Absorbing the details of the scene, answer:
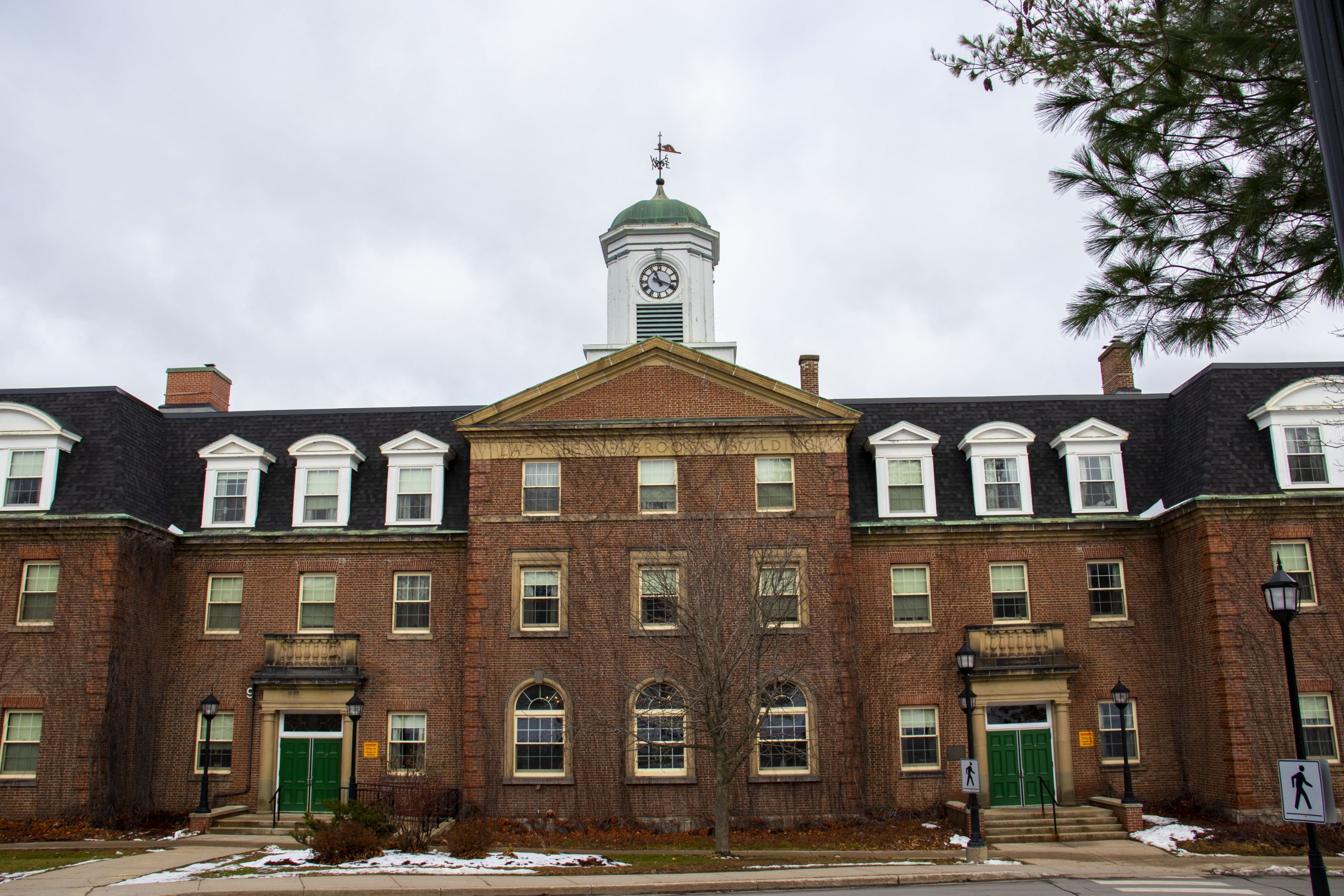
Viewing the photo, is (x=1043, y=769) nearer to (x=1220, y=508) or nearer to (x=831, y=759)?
(x=831, y=759)

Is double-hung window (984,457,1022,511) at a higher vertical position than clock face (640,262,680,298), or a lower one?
lower

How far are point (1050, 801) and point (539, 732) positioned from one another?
1288 centimetres

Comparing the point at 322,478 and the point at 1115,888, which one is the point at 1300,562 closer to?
the point at 1115,888

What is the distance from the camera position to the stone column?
2650 cm

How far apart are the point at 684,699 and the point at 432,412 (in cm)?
1334

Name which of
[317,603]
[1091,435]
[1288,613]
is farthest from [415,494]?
[1288,613]

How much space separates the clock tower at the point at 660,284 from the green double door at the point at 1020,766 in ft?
45.0

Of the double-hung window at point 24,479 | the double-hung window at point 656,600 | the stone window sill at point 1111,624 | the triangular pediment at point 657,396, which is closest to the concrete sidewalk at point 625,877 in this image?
the stone window sill at point 1111,624

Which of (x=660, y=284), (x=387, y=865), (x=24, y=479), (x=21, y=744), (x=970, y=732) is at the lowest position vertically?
(x=387, y=865)

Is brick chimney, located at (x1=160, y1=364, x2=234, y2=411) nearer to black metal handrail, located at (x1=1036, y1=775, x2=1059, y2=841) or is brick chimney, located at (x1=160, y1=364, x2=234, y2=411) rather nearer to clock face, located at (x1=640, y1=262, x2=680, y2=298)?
clock face, located at (x1=640, y1=262, x2=680, y2=298)

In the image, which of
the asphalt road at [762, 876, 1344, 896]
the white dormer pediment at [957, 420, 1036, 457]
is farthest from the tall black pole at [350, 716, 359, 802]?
the white dormer pediment at [957, 420, 1036, 457]

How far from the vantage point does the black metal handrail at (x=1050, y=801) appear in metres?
24.7

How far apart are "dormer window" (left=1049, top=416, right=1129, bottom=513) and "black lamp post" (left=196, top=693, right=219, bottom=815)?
22.8m

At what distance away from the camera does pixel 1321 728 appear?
84.3 ft
